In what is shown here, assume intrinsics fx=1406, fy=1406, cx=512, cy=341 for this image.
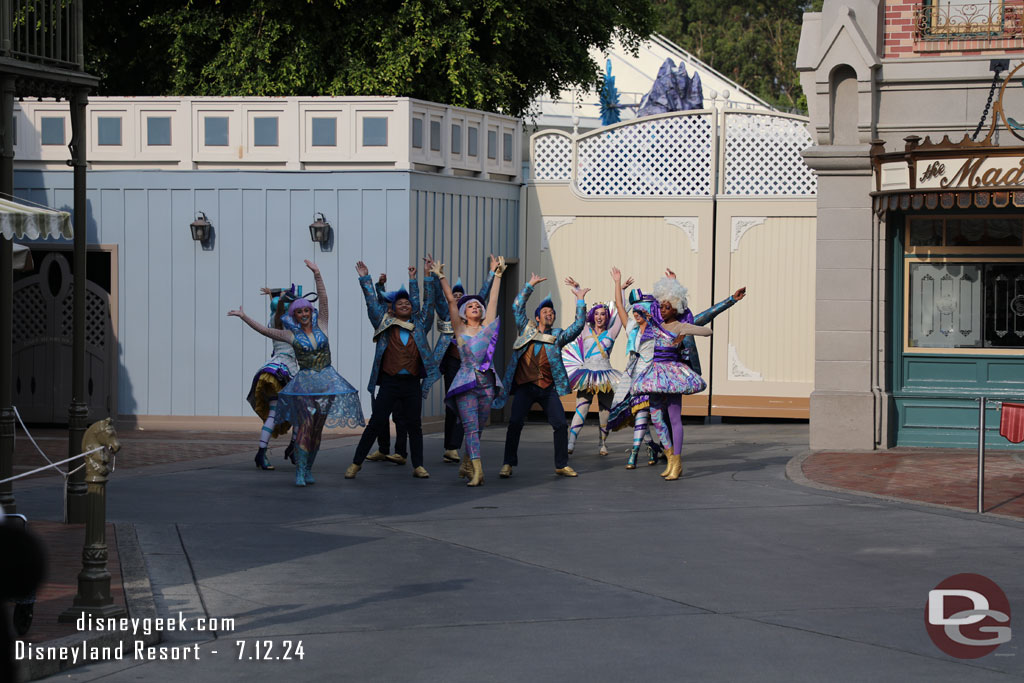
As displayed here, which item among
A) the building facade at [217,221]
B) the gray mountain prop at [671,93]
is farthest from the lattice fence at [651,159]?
the gray mountain prop at [671,93]

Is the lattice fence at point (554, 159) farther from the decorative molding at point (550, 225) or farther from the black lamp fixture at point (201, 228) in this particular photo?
the black lamp fixture at point (201, 228)

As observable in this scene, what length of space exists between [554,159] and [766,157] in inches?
112

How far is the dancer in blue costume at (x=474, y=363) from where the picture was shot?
39.7ft

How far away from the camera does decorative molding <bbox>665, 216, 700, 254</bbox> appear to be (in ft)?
61.5

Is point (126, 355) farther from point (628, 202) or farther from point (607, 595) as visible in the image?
point (607, 595)

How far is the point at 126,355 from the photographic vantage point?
17422 millimetres

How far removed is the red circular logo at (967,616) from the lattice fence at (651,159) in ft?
36.9

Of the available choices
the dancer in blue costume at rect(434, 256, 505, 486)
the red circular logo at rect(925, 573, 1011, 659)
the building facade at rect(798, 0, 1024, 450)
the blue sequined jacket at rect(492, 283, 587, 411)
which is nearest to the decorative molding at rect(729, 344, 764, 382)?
the building facade at rect(798, 0, 1024, 450)

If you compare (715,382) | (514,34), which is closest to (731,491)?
(715,382)

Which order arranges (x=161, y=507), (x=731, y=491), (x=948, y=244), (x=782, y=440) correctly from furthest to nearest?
(x=782, y=440) < (x=948, y=244) < (x=731, y=491) < (x=161, y=507)

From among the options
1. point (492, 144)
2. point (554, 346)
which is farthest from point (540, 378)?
point (492, 144)

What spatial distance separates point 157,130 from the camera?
17141mm

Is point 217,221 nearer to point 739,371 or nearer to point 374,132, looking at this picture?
point 374,132

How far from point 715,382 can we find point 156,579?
11.9 metres
